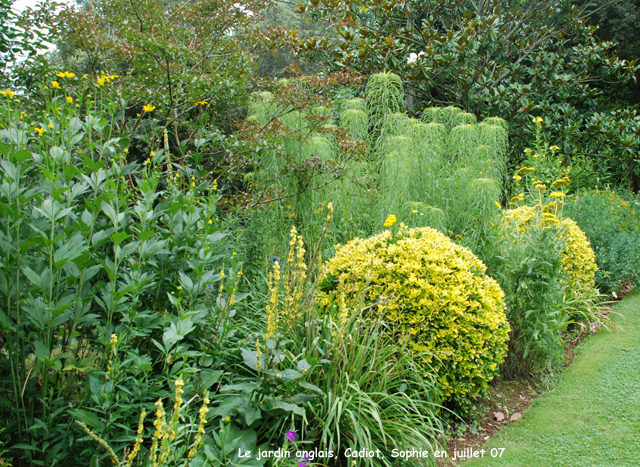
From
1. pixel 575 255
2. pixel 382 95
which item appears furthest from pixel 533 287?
A: pixel 382 95

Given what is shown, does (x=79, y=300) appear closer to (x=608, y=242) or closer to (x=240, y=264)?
(x=240, y=264)

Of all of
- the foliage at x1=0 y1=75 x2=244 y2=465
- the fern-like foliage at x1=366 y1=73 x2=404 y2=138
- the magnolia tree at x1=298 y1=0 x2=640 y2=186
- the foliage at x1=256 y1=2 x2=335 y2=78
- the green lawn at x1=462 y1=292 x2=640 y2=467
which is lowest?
the green lawn at x1=462 y1=292 x2=640 y2=467

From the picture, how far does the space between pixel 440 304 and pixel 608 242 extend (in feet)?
13.1

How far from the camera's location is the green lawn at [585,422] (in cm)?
254

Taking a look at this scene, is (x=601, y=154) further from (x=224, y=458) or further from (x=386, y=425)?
(x=224, y=458)

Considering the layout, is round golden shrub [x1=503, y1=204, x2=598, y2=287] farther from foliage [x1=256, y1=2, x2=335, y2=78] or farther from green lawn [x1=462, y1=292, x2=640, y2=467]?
foliage [x1=256, y1=2, x2=335, y2=78]

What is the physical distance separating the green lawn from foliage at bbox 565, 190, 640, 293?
5.80 ft

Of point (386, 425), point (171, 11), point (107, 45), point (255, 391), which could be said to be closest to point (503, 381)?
point (386, 425)

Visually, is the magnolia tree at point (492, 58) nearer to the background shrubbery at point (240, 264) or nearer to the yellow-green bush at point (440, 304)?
the background shrubbery at point (240, 264)

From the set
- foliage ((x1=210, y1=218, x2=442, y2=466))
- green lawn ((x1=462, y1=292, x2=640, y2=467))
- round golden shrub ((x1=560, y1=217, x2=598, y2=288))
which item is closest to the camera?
foliage ((x1=210, y1=218, x2=442, y2=466))

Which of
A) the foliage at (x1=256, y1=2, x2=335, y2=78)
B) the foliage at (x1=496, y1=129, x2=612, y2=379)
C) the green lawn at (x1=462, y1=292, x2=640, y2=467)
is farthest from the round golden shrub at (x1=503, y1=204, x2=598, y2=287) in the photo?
the foliage at (x1=256, y1=2, x2=335, y2=78)

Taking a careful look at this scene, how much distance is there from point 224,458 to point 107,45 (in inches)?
127

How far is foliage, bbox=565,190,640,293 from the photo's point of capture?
5.42 meters

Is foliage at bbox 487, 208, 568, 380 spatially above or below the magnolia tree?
below
